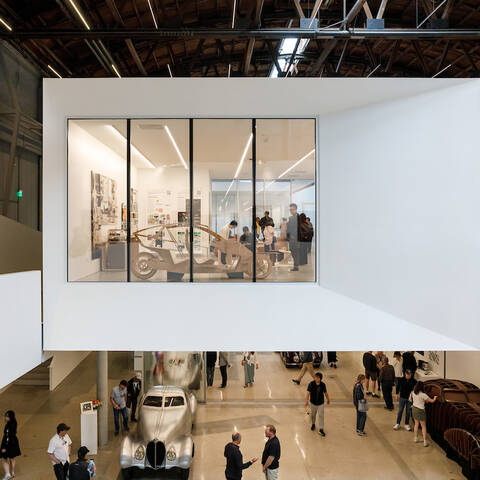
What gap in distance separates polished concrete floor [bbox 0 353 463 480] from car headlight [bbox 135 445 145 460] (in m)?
0.77

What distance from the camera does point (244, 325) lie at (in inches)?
249

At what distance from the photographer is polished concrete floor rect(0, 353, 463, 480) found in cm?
791

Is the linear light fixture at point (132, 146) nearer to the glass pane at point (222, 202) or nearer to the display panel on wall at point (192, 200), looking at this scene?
the display panel on wall at point (192, 200)

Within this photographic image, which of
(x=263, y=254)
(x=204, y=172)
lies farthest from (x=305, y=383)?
(x=204, y=172)

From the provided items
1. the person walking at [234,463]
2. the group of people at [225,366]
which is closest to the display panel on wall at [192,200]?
the person walking at [234,463]

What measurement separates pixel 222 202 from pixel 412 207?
10.2 ft

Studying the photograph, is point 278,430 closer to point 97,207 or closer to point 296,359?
point 296,359

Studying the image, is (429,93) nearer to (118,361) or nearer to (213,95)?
(213,95)

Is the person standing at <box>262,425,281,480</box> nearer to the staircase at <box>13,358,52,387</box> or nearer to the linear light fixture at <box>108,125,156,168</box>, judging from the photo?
the linear light fixture at <box>108,125,156,168</box>

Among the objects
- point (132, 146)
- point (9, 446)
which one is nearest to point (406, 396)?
point (132, 146)

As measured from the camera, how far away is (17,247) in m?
9.08

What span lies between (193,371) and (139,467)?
4.05 meters

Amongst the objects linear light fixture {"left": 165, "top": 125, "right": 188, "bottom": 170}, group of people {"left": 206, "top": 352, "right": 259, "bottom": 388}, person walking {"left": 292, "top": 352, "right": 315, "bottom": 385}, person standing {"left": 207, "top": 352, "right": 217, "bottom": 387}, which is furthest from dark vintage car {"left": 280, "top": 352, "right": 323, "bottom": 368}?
Answer: linear light fixture {"left": 165, "top": 125, "right": 188, "bottom": 170}

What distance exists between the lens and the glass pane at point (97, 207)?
21.0 feet
